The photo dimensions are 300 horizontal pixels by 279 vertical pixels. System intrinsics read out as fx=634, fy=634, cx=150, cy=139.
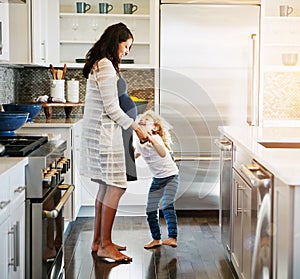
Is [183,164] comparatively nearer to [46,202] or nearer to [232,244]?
[232,244]

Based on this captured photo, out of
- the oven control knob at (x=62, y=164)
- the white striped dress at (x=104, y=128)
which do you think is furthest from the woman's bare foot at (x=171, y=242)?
the oven control knob at (x=62, y=164)

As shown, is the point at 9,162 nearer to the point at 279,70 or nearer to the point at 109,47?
the point at 109,47

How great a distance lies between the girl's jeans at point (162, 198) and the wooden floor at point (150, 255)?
0.59ft

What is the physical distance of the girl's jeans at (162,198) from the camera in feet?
14.0

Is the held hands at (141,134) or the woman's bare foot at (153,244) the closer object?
the held hands at (141,134)

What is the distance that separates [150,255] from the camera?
4.18 metres

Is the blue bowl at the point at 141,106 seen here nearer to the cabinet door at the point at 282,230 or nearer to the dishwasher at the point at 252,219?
the dishwasher at the point at 252,219

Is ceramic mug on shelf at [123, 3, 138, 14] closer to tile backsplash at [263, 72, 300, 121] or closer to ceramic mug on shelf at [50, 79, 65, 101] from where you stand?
ceramic mug on shelf at [50, 79, 65, 101]

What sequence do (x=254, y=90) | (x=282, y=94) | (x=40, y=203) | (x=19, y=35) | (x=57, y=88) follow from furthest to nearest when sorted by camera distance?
(x=282, y=94) → (x=57, y=88) → (x=254, y=90) → (x=19, y=35) → (x=40, y=203)

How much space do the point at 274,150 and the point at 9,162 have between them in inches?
47.9

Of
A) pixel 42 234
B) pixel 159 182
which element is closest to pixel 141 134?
pixel 159 182

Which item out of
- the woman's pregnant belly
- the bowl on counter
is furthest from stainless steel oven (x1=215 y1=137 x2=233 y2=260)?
the bowl on counter

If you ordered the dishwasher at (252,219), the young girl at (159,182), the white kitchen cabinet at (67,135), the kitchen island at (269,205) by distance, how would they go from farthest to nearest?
the white kitchen cabinet at (67,135), the young girl at (159,182), the dishwasher at (252,219), the kitchen island at (269,205)

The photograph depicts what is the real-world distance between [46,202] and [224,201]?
4.98 feet
